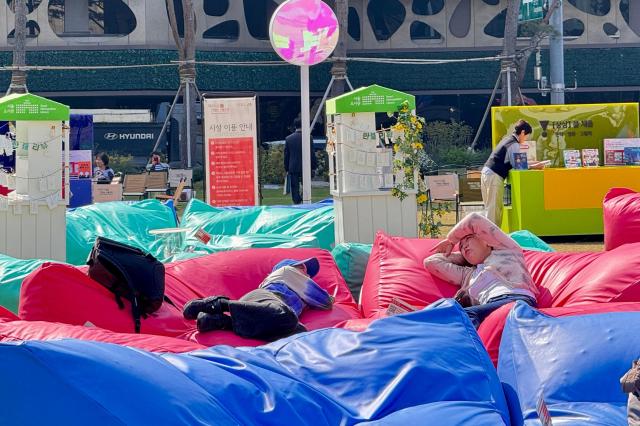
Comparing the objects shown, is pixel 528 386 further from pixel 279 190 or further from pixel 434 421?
pixel 279 190

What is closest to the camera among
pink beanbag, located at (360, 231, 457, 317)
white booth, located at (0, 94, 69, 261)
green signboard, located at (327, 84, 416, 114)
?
pink beanbag, located at (360, 231, 457, 317)

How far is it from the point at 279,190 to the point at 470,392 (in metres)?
21.0

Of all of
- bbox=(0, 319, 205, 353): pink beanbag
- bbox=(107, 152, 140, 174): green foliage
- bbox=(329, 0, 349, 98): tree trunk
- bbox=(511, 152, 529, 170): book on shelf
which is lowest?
bbox=(0, 319, 205, 353): pink beanbag

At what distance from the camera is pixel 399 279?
6.61 metres

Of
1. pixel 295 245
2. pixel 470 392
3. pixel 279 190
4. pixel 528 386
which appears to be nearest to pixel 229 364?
pixel 470 392

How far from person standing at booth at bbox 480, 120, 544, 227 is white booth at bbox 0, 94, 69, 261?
19.1 feet

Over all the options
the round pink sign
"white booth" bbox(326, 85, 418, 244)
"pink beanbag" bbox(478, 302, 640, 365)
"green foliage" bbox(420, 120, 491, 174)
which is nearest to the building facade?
"green foliage" bbox(420, 120, 491, 174)

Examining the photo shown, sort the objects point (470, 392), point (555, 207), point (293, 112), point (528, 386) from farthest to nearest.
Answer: point (293, 112), point (555, 207), point (528, 386), point (470, 392)

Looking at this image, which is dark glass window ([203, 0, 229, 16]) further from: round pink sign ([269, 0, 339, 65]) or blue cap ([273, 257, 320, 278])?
blue cap ([273, 257, 320, 278])

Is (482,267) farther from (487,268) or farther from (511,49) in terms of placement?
(511,49)

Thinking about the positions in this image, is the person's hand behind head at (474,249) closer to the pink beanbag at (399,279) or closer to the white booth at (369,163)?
the pink beanbag at (399,279)

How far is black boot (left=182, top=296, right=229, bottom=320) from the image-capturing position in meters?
5.85

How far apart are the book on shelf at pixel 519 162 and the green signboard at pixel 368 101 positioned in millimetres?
3605

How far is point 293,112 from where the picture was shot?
32.5 m
